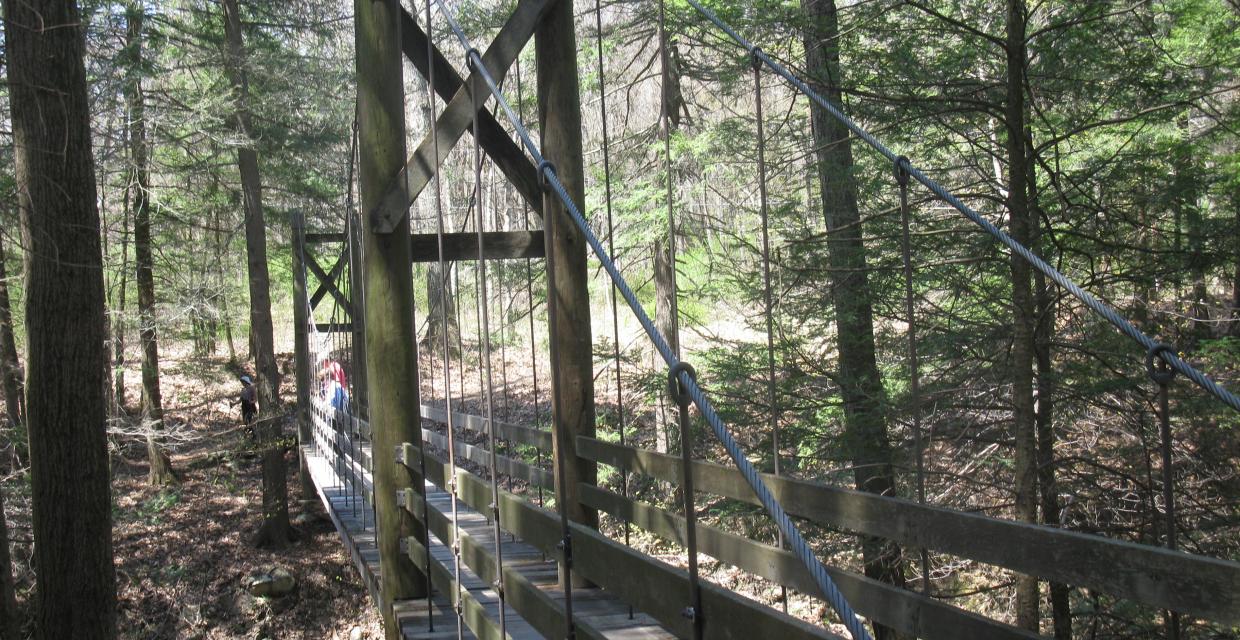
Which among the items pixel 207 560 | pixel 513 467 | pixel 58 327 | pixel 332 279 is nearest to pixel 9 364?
pixel 207 560

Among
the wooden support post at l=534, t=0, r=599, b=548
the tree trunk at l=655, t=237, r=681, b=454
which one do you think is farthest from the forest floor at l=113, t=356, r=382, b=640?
the wooden support post at l=534, t=0, r=599, b=548

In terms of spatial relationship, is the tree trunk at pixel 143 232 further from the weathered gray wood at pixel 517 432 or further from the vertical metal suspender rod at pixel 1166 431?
the vertical metal suspender rod at pixel 1166 431

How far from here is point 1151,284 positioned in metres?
4.33

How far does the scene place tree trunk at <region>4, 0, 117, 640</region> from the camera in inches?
210

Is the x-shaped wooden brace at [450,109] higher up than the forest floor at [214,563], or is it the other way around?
the x-shaped wooden brace at [450,109]

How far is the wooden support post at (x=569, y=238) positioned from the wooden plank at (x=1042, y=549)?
1002 millimetres

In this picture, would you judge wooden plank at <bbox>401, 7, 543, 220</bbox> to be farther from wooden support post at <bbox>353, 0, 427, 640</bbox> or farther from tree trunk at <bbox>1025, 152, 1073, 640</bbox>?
tree trunk at <bbox>1025, 152, 1073, 640</bbox>

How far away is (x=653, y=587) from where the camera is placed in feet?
6.01

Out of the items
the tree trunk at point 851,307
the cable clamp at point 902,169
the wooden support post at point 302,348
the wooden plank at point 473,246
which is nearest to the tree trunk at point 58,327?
the wooden plank at point 473,246

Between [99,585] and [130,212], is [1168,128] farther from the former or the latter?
[130,212]

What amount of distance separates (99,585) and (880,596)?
4800 millimetres

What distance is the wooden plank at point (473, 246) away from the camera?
13.3 ft

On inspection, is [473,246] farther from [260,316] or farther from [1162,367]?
[260,316]

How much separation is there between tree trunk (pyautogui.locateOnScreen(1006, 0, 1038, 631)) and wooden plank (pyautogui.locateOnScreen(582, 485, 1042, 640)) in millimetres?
1679
